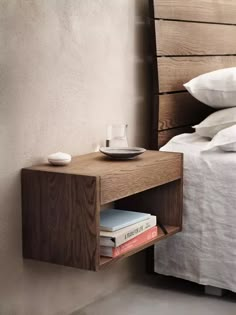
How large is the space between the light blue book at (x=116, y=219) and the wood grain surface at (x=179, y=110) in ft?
1.58

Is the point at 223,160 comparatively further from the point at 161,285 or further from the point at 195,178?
the point at 161,285

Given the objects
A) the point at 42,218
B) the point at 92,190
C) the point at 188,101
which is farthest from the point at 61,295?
the point at 188,101

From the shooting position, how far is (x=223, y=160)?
232 centimetres

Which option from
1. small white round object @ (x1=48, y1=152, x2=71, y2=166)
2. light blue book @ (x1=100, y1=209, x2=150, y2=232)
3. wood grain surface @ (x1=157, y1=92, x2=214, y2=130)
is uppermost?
wood grain surface @ (x1=157, y1=92, x2=214, y2=130)

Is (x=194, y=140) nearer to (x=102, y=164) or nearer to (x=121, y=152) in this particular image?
(x=121, y=152)

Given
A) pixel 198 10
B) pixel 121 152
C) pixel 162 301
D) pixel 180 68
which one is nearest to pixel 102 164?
pixel 121 152

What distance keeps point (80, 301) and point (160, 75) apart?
96 cm

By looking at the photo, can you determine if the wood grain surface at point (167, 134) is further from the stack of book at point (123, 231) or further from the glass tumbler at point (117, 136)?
the stack of book at point (123, 231)

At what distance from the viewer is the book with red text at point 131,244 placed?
1.99 m

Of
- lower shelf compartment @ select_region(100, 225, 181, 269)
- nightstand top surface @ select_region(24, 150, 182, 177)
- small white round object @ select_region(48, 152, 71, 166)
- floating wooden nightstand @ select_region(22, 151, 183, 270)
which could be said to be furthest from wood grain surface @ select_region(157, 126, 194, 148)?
small white round object @ select_region(48, 152, 71, 166)

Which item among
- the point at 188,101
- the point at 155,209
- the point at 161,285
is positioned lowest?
the point at 161,285

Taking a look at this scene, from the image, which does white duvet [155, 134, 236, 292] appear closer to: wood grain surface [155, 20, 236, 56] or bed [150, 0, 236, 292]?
bed [150, 0, 236, 292]

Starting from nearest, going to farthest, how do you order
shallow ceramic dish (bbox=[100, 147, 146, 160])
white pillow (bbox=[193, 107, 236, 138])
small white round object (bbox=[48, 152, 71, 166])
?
small white round object (bbox=[48, 152, 71, 166]), shallow ceramic dish (bbox=[100, 147, 146, 160]), white pillow (bbox=[193, 107, 236, 138])

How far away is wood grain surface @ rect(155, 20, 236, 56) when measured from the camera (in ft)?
8.36
